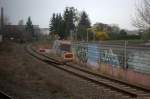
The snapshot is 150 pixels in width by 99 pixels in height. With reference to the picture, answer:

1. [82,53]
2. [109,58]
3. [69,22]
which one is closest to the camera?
[109,58]

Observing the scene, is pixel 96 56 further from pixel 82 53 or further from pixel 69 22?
pixel 69 22

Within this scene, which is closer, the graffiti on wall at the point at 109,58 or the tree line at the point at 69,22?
the graffiti on wall at the point at 109,58

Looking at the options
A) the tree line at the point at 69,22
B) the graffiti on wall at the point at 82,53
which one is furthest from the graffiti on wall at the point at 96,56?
the tree line at the point at 69,22

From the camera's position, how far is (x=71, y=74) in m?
23.1

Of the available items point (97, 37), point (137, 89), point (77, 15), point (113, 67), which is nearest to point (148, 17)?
point (113, 67)

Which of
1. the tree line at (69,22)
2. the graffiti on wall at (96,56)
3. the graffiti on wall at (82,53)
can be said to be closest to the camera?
the graffiti on wall at (96,56)

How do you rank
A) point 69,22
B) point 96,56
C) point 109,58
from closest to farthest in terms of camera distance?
point 109,58 → point 96,56 → point 69,22

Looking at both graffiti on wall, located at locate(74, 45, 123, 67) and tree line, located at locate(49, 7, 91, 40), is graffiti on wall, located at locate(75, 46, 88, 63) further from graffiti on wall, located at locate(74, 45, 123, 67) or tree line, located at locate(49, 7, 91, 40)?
tree line, located at locate(49, 7, 91, 40)

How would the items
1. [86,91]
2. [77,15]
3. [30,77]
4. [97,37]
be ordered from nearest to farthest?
[86,91] → [30,77] → [97,37] → [77,15]

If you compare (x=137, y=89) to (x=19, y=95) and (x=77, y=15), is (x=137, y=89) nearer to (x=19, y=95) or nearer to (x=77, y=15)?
(x=19, y=95)

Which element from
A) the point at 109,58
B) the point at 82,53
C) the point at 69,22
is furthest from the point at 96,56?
the point at 69,22

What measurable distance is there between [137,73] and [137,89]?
3485 mm

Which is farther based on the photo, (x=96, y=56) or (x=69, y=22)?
(x=69, y=22)

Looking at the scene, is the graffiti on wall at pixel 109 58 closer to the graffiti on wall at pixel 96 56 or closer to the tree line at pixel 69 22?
the graffiti on wall at pixel 96 56
